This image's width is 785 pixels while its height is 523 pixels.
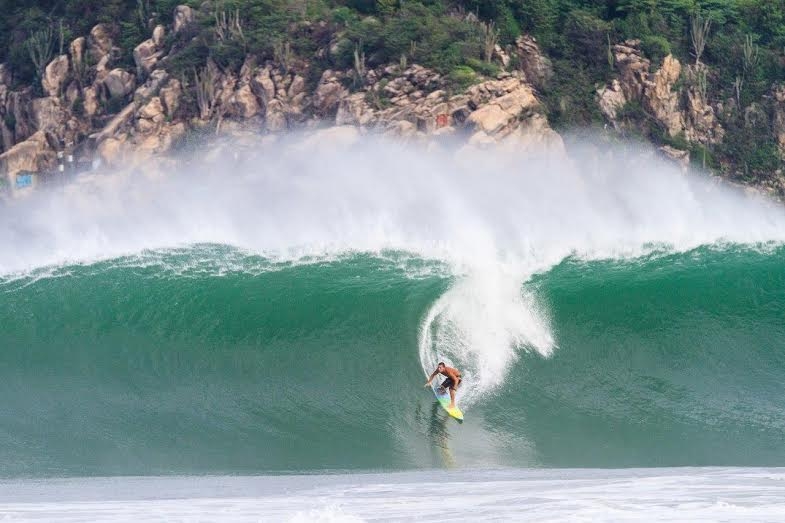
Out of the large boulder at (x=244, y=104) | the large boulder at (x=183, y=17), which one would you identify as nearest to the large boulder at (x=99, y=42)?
the large boulder at (x=183, y=17)

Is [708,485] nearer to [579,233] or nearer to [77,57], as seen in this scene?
[579,233]

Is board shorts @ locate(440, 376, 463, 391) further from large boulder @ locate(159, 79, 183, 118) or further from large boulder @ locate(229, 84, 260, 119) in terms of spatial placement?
large boulder @ locate(159, 79, 183, 118)

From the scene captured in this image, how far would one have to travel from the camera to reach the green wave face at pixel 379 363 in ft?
48.2

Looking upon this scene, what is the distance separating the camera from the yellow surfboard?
595 inches

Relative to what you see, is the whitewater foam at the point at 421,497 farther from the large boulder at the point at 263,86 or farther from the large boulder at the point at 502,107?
the large boulder at the point at 263,86

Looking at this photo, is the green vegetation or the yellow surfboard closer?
the yellow surfboard

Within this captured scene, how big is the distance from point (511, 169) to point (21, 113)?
12.5m

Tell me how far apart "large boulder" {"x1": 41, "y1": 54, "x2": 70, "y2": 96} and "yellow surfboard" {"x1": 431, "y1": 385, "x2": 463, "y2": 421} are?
15.4 m

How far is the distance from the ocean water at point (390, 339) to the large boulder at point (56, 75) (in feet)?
10.7

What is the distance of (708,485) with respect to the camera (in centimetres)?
1255

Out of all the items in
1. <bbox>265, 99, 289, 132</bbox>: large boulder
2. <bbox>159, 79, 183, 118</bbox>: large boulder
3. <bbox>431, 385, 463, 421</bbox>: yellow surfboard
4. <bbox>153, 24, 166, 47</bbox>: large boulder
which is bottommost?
<bbox>431, 385, 463, 421</bbox>: yellow surfboard

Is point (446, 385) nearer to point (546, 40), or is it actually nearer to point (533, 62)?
point (533, 62)

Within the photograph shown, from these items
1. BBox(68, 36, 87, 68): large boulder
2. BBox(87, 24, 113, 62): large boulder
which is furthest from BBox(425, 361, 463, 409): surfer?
BBox(68, 36, 87, 68): large boulder

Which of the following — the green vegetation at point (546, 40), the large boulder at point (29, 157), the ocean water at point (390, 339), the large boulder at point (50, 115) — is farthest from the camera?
the large boulder at point (50, 115)
